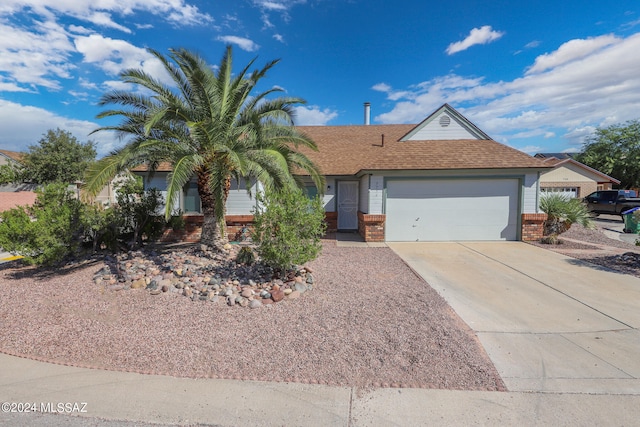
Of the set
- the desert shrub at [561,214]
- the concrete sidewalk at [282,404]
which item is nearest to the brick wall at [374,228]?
the desert shrub at [561,214]

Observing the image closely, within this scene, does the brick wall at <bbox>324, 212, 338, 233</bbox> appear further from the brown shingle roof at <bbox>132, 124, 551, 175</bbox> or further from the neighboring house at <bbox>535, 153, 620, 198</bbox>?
the neighboring house at <bbox>535, 153, 620, 198</bbox>

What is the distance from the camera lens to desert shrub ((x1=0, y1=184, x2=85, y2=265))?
628cm

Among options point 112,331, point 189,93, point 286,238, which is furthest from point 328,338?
point 189,93

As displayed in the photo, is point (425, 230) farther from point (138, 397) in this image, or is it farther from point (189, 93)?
point (138, 397)

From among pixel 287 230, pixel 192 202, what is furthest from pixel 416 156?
pixel 192 202

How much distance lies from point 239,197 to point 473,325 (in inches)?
388

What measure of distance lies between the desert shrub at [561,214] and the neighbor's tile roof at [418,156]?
163 centimetres

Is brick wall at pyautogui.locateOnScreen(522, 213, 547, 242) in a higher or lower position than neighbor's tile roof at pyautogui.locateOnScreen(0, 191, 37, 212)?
lower

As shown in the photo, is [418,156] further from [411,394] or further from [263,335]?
[411,394]

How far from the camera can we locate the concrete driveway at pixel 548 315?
10.6ft

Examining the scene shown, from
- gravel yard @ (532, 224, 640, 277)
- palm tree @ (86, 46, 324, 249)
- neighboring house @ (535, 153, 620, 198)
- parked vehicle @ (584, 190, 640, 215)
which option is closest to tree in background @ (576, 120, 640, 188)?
neighboring house @ (535, 153, 620, 198)

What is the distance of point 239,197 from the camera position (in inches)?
480

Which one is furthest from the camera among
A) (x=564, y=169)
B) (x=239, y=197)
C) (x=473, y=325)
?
(x=564, y=169)

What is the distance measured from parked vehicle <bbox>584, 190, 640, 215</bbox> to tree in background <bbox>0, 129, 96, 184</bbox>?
38.4 meters
